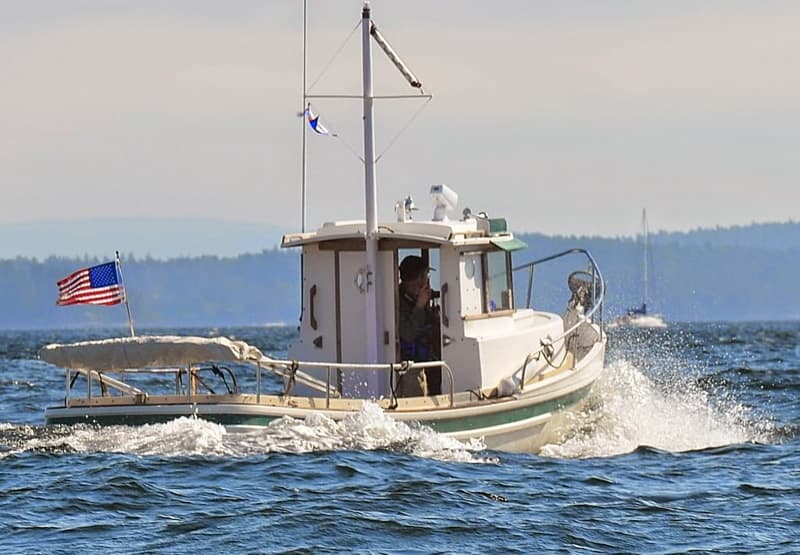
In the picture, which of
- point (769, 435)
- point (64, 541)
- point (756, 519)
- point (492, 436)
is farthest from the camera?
point (769, 435)

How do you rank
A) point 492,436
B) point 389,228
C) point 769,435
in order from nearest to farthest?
point 492,436 < point 389,228 < point 769,435

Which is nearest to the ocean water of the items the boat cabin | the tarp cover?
the tarp cover

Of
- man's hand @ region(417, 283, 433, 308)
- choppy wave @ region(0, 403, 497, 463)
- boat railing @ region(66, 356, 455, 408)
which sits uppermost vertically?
man's hand @ region(417, 283, 433, 308)

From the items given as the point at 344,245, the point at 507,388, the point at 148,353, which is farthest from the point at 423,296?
the point at 148,353

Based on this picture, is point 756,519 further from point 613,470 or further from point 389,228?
point 389,228

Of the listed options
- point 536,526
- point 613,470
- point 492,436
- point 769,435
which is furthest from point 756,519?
point 769,435

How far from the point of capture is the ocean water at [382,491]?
13.3 metres

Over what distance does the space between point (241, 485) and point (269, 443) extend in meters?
1.53

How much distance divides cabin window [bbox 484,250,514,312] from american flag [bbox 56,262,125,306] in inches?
182

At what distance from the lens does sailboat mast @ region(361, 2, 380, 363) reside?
19.7 metres

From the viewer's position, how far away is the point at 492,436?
1856 cm

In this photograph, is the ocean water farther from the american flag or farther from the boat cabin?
the american flag

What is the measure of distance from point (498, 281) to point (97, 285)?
5.18 m

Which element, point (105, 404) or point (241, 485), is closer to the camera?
point (241, 485)
